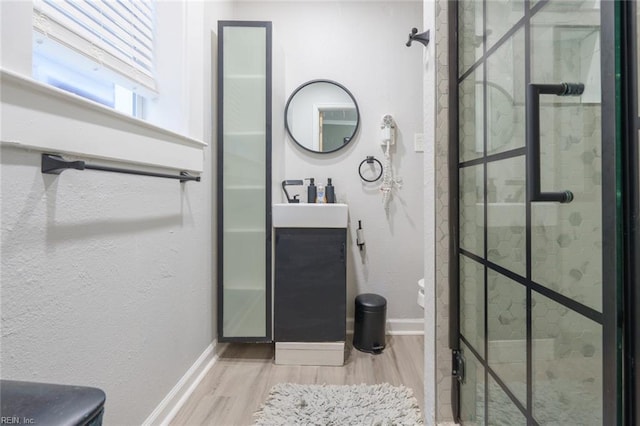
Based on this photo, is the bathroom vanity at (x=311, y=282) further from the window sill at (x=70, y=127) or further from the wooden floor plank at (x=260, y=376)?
the window sill at (x=70, y=127)

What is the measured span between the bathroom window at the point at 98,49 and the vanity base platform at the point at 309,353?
56.6 inches

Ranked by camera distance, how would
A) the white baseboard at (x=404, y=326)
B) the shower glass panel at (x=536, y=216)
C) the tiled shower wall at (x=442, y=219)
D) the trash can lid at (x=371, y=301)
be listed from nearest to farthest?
the shower glass panel at (x=536, y=216) → the tiled shower wall at (x=442, y=219) → the trash can lid at (x=371, y=301) → the white baseboard at (x=404, y=326)

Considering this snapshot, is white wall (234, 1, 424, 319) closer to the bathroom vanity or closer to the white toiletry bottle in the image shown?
the white toiletry bottle

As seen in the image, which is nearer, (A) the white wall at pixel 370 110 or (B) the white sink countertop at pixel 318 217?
(B) the white sink countertop at pixel 318 217

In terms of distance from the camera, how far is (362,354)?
1.77 metres

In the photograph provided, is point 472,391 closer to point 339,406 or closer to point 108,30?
point 339,406

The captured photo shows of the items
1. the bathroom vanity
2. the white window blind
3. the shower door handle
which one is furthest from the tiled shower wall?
the white window blind

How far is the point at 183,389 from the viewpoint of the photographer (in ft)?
4.30

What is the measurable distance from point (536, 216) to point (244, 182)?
56.4 inches

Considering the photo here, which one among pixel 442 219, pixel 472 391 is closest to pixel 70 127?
pixel 442 219

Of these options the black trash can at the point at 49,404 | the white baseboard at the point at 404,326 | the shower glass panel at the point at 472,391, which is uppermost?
the black trash can at the point at 49,404

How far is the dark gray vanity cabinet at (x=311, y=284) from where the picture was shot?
1.63 meters

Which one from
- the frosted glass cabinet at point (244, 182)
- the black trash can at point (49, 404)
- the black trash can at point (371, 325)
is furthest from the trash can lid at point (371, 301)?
the black trash can at point (49, 404)

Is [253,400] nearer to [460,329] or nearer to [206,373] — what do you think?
[206,373]
